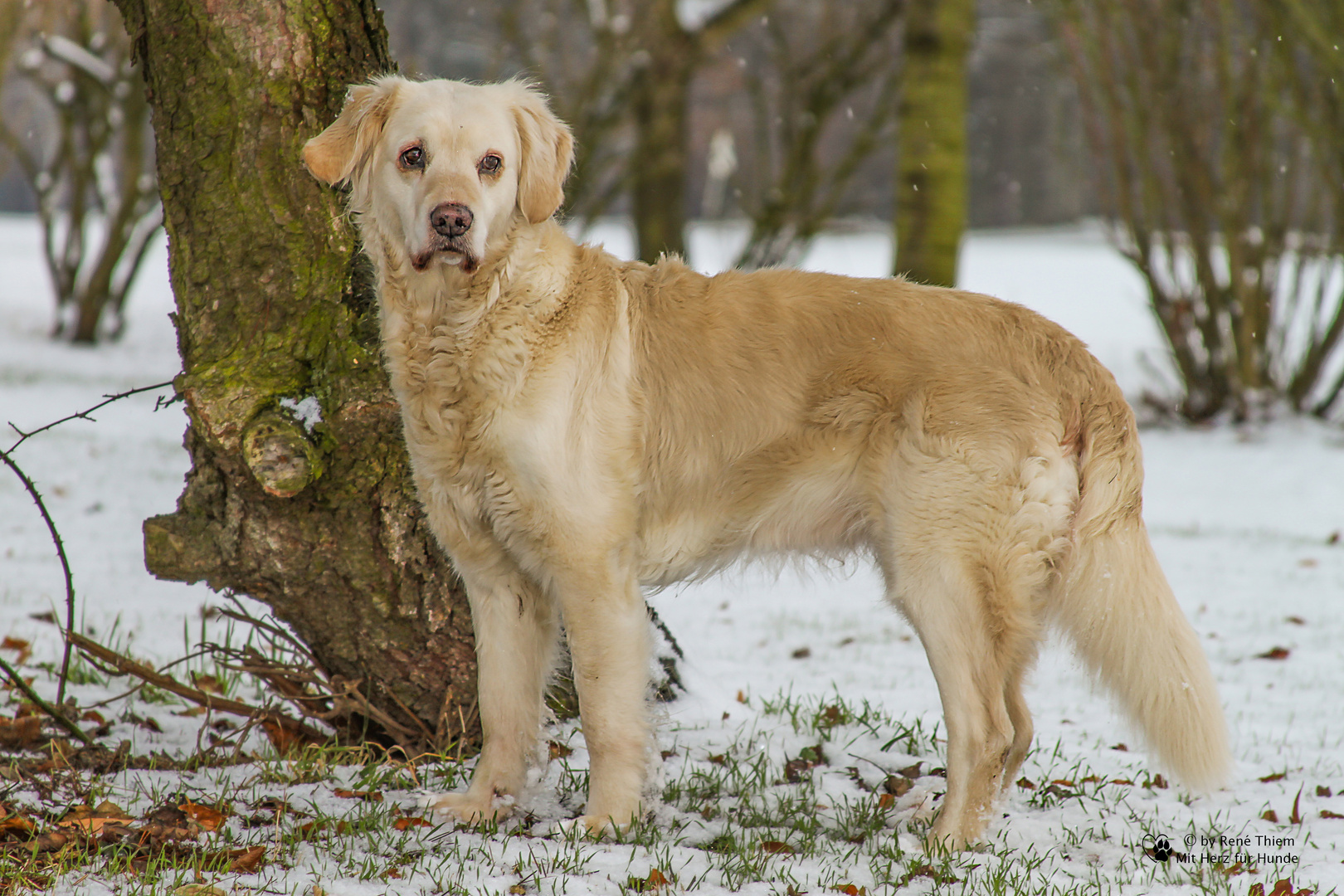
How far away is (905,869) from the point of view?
261 centimetres

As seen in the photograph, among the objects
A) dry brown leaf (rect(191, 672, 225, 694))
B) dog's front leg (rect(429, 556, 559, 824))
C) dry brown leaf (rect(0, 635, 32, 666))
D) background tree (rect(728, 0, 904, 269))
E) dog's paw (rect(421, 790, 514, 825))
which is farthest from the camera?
background tree (rect(728, 0, 904, 269))

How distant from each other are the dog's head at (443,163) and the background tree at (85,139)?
1062 centimetres

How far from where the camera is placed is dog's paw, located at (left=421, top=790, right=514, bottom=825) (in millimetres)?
2842

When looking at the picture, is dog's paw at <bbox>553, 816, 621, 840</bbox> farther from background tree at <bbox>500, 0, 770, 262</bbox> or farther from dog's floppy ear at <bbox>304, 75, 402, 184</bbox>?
background tree at <bbox>500, 0, 770, 262</bbox>

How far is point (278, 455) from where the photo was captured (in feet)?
9.47

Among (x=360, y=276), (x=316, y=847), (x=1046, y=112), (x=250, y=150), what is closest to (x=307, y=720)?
(x=316, y=847)

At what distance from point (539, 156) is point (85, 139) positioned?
13204 millimetres

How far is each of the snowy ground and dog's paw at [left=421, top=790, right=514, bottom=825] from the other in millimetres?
49

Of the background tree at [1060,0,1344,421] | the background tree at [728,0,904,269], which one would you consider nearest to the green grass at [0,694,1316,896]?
the background tree at [1060,0,1344,421]

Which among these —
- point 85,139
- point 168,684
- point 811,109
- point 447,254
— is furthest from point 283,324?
point 85,139

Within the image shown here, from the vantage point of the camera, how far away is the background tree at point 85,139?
41.0 ft

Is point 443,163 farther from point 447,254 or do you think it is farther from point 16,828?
point 16,828

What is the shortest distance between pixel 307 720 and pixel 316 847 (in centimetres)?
107

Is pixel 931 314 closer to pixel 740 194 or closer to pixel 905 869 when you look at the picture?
pixel 905 869
